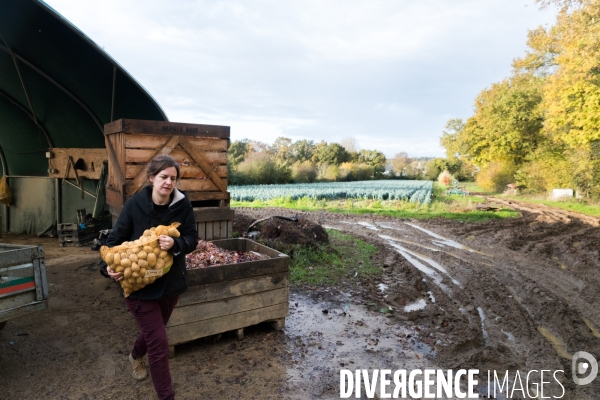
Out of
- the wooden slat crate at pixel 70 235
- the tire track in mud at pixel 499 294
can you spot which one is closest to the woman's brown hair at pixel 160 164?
the tire track in mud at pixel 499 294

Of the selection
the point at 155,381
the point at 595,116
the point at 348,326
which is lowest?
the point at 348,326

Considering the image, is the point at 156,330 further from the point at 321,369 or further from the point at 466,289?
the point at 466,289

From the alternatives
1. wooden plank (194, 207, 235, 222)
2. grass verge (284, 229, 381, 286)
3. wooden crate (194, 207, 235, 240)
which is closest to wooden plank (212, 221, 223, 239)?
wooden crate (194, 207, 235, 240)

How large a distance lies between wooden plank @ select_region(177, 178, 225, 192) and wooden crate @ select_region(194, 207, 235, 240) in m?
0.34

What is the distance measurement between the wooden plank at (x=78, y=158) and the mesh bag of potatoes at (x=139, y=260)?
7.20 m

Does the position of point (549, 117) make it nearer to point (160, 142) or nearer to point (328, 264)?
point (328, 264)

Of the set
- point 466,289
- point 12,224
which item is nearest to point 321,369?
point 466,289

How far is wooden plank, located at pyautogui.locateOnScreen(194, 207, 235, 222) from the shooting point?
5.79 metres

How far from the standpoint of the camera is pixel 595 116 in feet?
57.6

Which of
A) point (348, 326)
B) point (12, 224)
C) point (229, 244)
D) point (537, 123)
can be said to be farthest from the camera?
point (537, 123)

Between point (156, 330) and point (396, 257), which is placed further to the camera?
point (396, 257)

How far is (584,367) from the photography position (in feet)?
13.6

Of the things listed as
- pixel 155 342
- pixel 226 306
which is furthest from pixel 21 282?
pixel 226 306

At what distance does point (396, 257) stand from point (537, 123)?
94.9 feet
